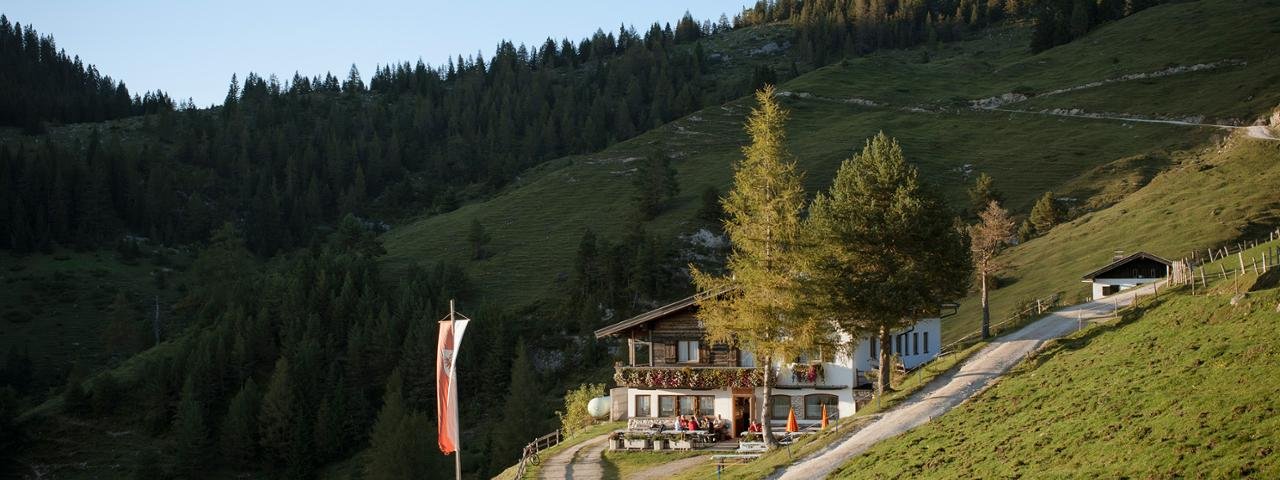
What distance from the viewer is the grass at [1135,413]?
85.5ft

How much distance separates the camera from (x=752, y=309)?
4562 cm

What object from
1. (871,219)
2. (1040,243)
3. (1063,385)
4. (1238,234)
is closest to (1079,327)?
(871,219)

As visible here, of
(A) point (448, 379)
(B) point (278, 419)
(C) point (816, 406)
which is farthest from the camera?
(B) point (278, 419)

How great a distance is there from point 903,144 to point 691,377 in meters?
113

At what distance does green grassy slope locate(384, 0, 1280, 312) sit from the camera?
137m

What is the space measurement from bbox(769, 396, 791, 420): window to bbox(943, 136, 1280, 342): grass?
2354 centimetres

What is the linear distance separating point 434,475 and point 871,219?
50.0m

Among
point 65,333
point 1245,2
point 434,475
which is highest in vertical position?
point 1245,2

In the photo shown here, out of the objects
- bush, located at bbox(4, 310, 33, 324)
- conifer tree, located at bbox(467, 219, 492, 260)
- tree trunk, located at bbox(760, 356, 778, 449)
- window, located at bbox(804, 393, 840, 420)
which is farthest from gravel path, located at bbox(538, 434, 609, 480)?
bush, located at bbox(4, 310, 33, 324)

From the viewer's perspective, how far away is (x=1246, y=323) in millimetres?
36281

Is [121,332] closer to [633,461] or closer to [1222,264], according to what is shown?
[633,461]

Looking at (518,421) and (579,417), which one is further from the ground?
(579,417)

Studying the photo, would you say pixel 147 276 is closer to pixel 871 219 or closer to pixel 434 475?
pixel 434 475

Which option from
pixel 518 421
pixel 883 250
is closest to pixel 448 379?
pixel 883 250
